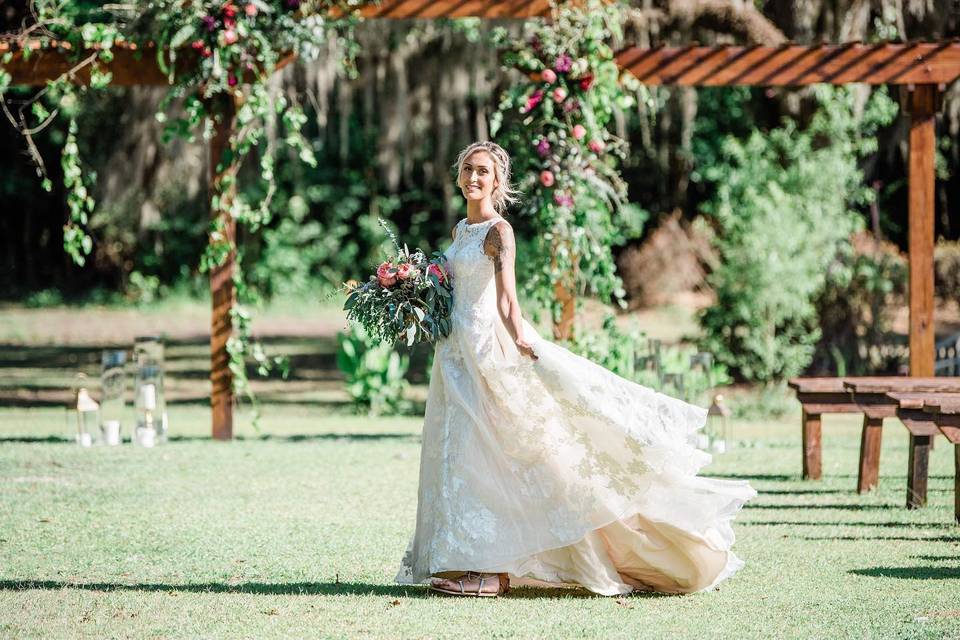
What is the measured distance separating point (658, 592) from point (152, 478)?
13.7 ft

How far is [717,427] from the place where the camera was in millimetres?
11227

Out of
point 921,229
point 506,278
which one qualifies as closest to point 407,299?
point 506,278

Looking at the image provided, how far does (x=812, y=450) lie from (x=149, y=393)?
16.1 feet

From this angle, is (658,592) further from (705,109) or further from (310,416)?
(705,109)

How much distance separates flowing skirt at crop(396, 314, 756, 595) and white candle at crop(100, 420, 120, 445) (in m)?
5.06

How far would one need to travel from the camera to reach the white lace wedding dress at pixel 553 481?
17.3ft

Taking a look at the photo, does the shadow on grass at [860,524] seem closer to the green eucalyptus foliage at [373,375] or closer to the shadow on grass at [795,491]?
the shadow on grass at [795,491]

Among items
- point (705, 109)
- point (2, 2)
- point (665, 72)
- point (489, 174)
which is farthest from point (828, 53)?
point (705, 109)

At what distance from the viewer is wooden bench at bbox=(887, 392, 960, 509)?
654 centimetres

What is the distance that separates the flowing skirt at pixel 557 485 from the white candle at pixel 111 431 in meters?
5.06

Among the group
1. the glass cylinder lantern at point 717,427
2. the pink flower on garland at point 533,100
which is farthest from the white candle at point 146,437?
the glass cylinder lantern at point 717,427

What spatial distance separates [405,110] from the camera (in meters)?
17.4

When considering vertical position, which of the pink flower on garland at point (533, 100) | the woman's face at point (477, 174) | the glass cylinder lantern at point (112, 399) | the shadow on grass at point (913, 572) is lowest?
the shadow on grass at point (913, 572)

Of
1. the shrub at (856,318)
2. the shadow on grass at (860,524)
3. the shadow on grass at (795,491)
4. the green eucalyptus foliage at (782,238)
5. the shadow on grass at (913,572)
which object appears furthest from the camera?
the shrub at (856,318)
